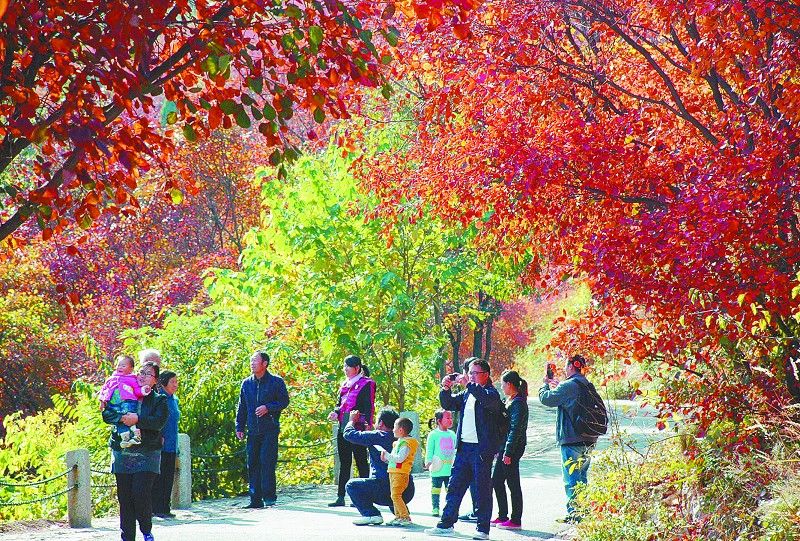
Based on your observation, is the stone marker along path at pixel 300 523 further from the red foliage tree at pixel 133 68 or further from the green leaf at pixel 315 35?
the green leaf at pixel 315 35

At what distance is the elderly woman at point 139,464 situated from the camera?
10.3 meters

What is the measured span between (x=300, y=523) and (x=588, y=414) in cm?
361

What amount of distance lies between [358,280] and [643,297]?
11032 millimetres

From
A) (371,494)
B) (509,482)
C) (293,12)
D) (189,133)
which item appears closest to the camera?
(293,12)

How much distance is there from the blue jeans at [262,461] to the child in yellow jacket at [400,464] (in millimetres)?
2212

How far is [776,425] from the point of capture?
997 centimetres

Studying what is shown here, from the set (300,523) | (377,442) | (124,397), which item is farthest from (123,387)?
(377,442)

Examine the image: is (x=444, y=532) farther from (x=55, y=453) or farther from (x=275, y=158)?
(x=55, y=453)

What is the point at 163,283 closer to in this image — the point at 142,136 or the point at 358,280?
the point at 358,280

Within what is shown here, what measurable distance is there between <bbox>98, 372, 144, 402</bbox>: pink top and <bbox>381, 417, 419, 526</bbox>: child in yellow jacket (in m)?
3.07

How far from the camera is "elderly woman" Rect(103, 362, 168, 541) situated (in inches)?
406

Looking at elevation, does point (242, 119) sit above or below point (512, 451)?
above

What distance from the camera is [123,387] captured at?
11.0 m

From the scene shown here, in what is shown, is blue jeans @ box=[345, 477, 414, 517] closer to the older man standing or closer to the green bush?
the older man standing
